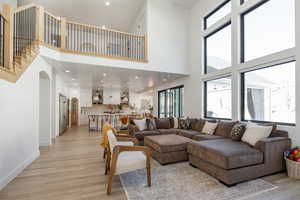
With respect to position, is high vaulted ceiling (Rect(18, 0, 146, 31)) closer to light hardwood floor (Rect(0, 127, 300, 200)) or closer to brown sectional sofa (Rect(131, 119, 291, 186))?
light hardwood floor (Rect(0, 127, 300, 200))

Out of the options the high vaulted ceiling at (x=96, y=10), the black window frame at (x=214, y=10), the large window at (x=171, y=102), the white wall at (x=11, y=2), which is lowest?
the large window at (x=171, y=102)

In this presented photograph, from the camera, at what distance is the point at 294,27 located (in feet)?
10.2

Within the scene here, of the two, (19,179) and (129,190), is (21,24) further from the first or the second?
(129,190)

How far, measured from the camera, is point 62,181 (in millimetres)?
2436

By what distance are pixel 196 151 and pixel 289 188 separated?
1.39 m

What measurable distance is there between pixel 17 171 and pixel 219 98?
5414 millimetres

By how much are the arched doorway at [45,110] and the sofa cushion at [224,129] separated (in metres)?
5.05

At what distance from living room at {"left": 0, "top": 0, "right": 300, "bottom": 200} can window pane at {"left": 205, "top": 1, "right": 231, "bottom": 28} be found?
39 millimetres

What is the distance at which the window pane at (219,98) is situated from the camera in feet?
15.5

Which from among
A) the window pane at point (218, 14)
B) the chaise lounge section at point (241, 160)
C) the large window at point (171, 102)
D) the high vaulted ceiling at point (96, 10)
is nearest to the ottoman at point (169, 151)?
the chaise lounge section at point (241, 160)

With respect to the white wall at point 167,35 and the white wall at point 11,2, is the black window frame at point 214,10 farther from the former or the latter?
the white wall at point 11,2

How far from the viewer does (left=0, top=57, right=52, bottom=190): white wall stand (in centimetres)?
233

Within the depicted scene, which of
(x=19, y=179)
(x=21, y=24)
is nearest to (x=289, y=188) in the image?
(x=19, y=179)

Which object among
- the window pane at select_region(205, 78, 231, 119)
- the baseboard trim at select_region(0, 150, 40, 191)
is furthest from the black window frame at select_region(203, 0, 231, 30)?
A: the baseboard trim at select_region(0, 150, 40, 191)
